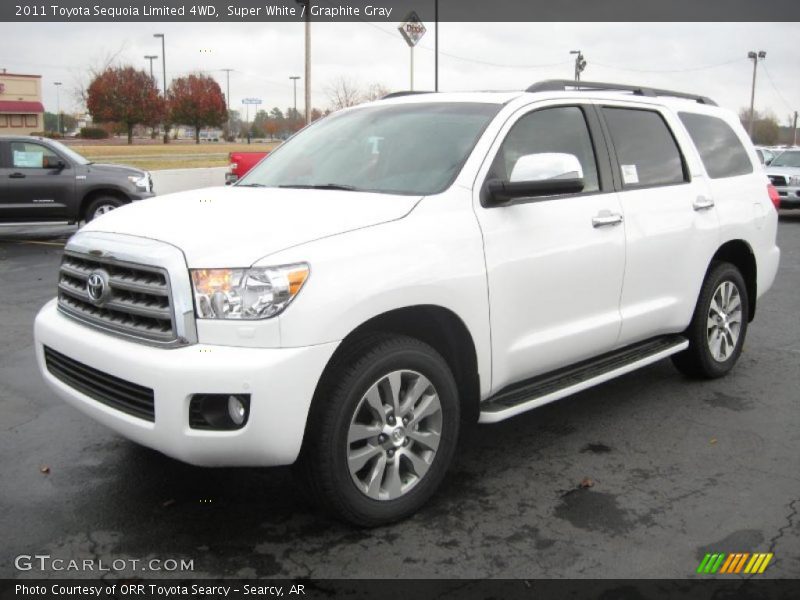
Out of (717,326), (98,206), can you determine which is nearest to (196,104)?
(98,206)

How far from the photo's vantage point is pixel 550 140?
4461 millimetres

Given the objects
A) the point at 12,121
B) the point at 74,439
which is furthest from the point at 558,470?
the point at 12,121

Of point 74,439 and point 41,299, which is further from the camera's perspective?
point 41,299

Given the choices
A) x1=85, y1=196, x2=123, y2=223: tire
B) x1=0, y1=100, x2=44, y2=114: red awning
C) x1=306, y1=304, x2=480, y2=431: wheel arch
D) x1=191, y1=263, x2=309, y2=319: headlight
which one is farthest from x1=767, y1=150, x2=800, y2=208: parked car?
x1=0, y1=100, x2=44, y2=114: red awning

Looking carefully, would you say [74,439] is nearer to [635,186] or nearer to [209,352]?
[209,352]

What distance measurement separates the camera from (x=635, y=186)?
4.83 m

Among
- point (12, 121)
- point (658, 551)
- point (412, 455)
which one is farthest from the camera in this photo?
point (12, 121)

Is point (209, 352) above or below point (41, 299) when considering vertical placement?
above

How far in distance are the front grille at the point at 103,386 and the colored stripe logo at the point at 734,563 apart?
224cm

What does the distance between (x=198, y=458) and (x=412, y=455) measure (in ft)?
3.11

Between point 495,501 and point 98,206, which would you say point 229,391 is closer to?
point 495,501

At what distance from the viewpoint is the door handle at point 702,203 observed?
5.23m

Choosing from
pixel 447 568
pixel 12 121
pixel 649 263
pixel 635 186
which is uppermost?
pixel 12 121

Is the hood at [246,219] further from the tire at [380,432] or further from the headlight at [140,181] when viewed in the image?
the headlight at [140,181]
